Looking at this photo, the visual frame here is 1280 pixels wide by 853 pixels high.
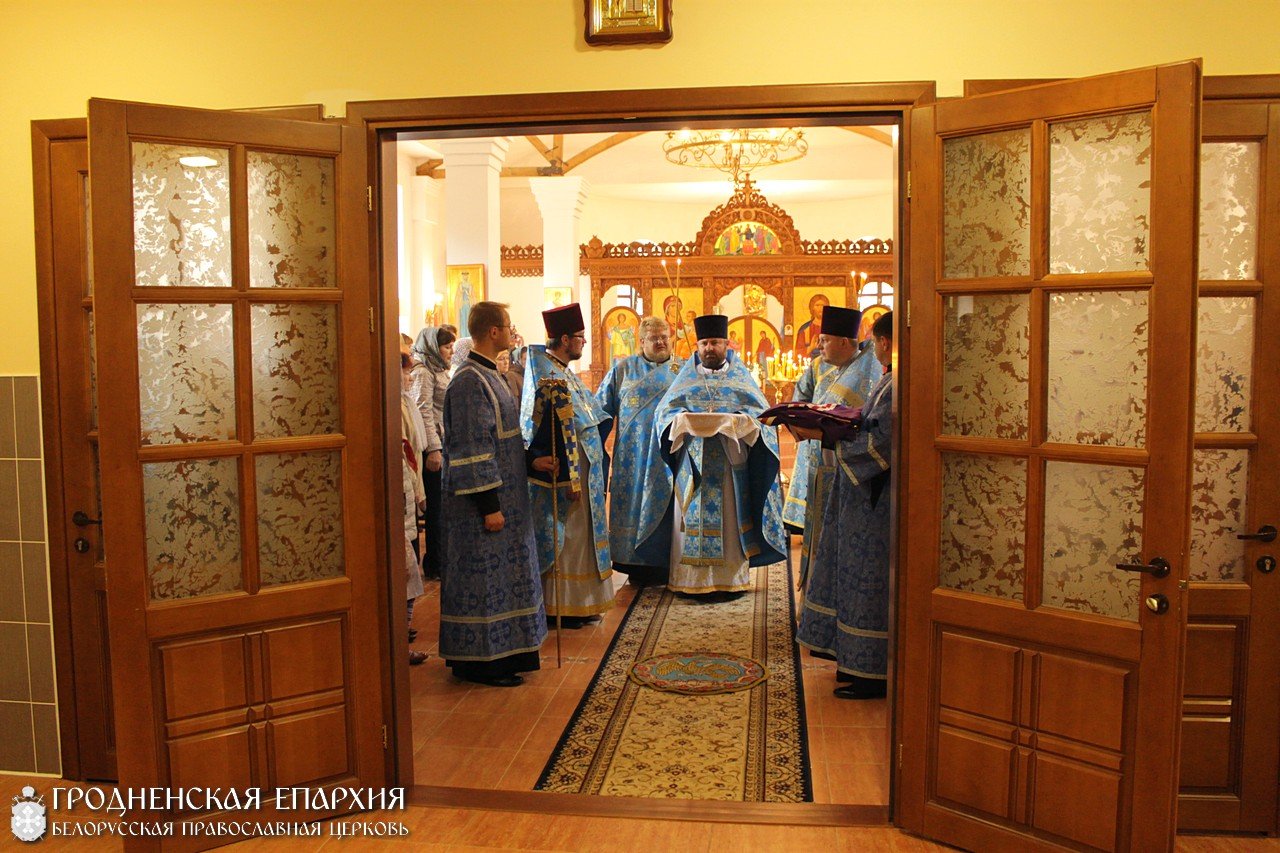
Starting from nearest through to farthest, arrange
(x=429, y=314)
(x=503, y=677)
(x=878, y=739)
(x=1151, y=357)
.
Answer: (x=1151, y=357)
(x=878, y=739)
(x=503, y=677)
(x=429, y=314)

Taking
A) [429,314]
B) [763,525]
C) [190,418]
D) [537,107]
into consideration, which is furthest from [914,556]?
[429,314]

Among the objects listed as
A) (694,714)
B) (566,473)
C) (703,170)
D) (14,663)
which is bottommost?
(694,714)

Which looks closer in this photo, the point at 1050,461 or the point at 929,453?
the point at 1050,461

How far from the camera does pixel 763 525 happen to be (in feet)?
20.8

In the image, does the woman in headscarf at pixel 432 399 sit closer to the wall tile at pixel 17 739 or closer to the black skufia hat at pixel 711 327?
the black skufia hat at pixel 711 327

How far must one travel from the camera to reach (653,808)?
352 cm

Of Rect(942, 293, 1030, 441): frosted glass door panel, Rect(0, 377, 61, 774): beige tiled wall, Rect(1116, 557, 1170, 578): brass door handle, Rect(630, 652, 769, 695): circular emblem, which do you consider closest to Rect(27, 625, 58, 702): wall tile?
Rect(0, 377, 61, 774): beige tiled wall

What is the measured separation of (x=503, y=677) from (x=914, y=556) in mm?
2406

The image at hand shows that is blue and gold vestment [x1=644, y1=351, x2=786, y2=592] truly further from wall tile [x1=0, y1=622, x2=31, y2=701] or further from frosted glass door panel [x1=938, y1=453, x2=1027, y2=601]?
wall tile [x1=0, y1=622, x2=31, y2=701]

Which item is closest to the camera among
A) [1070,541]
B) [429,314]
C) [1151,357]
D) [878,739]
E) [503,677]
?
[1151,357]

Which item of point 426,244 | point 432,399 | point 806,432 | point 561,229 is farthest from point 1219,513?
point 426,244

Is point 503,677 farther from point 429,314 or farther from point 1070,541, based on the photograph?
point 429,314

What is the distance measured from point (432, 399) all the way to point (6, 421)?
317 cm

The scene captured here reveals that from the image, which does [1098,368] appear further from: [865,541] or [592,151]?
[592,151]
